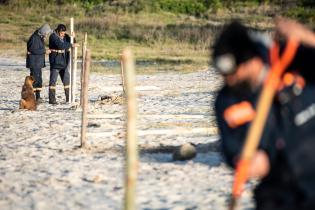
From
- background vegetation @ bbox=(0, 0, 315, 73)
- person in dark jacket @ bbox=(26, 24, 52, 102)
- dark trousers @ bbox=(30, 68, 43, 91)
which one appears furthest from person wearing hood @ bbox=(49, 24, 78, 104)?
background vegetation @ bbox=(0, 0, 315, 73)

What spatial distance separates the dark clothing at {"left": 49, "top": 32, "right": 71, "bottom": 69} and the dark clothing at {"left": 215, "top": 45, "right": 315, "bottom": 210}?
35.4 ft

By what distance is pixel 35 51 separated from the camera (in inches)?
550

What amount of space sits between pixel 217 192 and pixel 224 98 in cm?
329

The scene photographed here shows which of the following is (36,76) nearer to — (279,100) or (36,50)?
(36,50)

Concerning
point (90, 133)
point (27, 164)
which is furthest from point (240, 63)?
point (90, 133)

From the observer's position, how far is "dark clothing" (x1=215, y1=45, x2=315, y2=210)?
9.57 feet

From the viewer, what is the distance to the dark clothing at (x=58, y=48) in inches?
535

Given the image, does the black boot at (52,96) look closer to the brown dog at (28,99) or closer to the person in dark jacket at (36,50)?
the person in dark jacket at (36,50)

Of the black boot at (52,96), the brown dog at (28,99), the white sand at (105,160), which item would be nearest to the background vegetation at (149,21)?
the black boot at (52,96)

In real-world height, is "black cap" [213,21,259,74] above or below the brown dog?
above

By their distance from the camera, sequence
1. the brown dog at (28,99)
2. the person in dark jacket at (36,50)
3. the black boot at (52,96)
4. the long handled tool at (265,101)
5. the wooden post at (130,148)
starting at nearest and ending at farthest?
1. the long handled tool at (265,101)
2. the wooden post at (130,148)
3. the brown dog at (28,99)
4. the person in dark jacket at (36,50)
5. the black boot at (52,96)

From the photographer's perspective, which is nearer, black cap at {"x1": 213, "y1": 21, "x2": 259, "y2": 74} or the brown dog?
black cap at {"x1": 213, "y1": 21, "x2": 259, "y2": 74}

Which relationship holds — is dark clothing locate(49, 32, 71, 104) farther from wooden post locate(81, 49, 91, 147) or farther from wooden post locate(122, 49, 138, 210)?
wooden post locate(122, 49, 138, 210)

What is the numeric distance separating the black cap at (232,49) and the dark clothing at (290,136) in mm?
148
